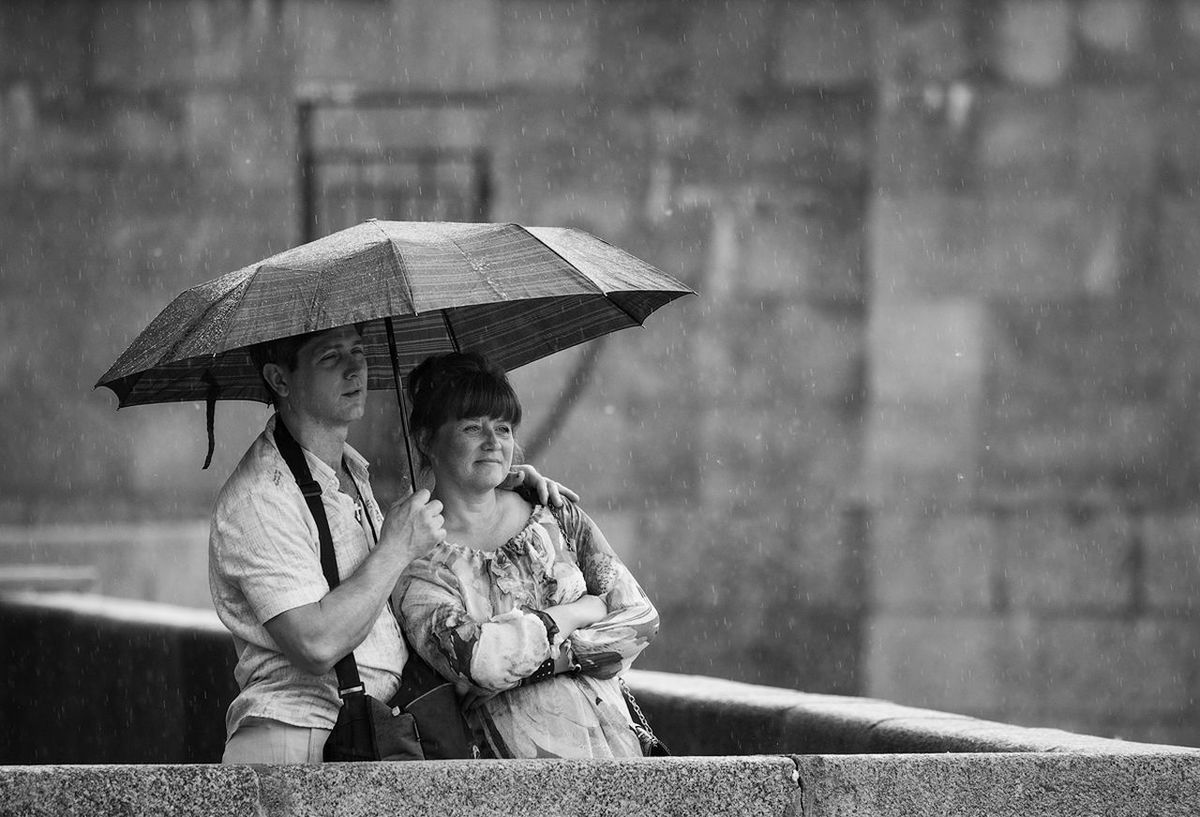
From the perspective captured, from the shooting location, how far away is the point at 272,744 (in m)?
3.46

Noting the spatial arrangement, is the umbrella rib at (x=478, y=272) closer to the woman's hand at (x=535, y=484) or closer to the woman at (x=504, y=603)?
the woman at (x=504, y=603)

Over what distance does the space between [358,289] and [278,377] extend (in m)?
0.34

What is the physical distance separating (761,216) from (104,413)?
7709mm

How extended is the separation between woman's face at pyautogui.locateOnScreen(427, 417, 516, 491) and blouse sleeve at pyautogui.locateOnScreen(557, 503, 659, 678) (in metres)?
0.23

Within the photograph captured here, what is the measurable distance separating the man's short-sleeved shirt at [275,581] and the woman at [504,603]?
140 millimetres

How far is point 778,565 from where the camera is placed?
72.1 ft

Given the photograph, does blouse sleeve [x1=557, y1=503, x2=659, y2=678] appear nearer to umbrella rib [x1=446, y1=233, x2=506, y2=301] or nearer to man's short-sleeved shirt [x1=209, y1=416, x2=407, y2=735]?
man's short-sleeved shirt [x1=209, y1=416, x2=407, y2=735]

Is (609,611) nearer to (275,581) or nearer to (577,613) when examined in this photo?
(577,613)

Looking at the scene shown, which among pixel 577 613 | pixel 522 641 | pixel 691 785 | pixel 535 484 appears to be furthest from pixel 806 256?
pixel 691 785

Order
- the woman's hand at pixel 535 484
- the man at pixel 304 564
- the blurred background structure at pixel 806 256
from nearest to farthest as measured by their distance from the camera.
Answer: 1. the man at pixel 304 564
2. the woman's hand at pixel 535 484
3. the blurred background structure at pixel 806 256

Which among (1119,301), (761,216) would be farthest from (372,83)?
(1119,301)

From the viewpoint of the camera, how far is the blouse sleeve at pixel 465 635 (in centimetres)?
354

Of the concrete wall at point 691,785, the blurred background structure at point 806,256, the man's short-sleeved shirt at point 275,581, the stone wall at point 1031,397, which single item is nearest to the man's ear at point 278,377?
the man's short-sleeved shirt at point 275,581

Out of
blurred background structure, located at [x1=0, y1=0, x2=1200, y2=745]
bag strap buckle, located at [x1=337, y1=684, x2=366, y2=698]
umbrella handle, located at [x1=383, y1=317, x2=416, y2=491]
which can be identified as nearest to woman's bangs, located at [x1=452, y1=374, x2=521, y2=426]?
umbrella handle, located at [x1=383, y1=317, x2=416, y2=491]
